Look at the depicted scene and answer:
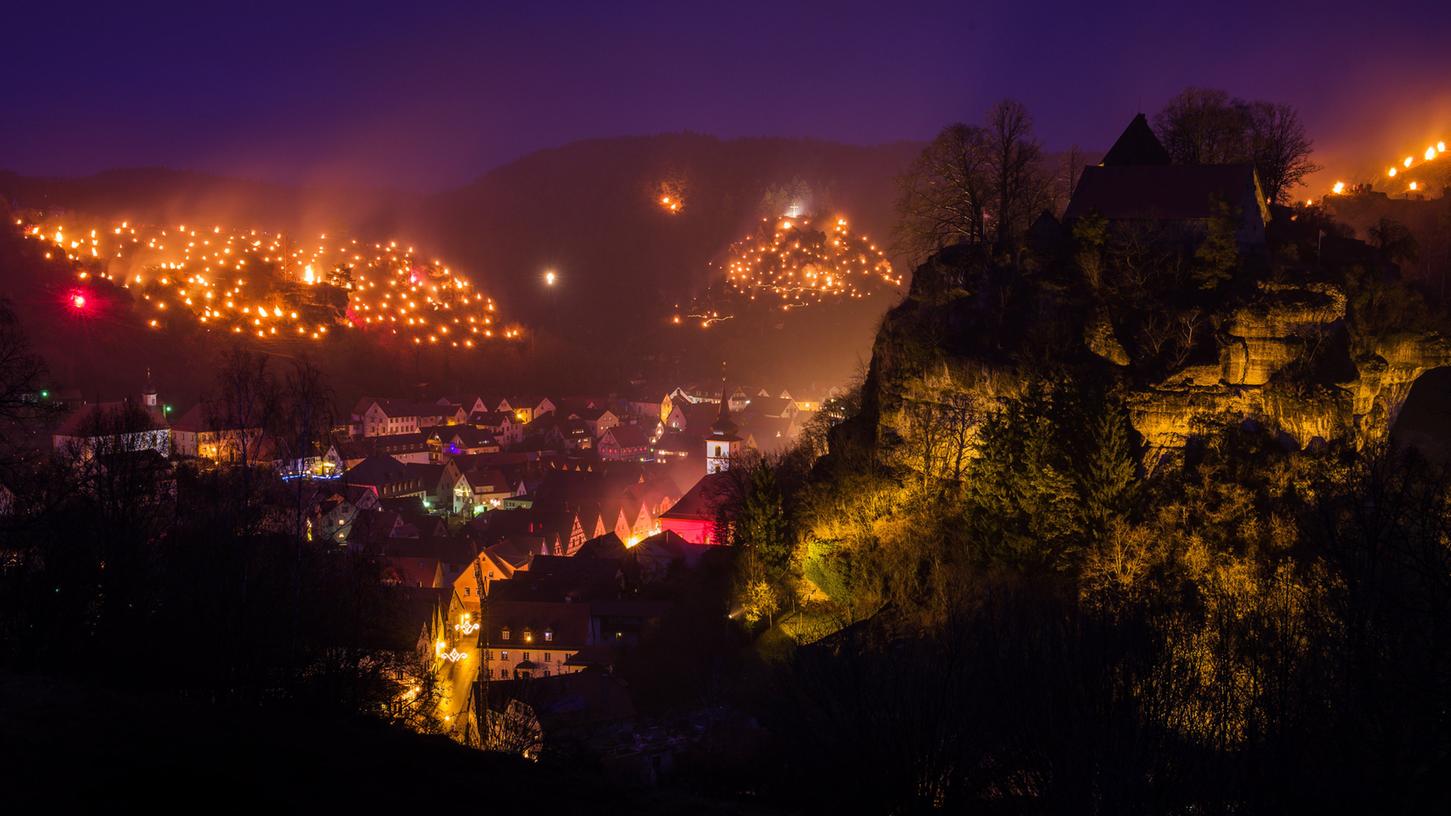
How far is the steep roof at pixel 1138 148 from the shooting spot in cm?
2806

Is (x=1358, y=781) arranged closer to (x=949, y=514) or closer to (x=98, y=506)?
(x=949, y=514)

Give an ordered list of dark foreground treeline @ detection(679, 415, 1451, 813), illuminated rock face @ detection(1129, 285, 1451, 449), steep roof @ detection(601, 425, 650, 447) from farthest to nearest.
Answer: steep roof @ detection(601, 425, 650, 447), illuminated rock face @ detection(1129, 285, 1451, 449), dark foreground treeline @ detection(679, 415, 1451, 813)

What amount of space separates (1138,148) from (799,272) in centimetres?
6764

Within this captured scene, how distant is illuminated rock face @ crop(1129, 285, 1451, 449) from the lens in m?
19.9

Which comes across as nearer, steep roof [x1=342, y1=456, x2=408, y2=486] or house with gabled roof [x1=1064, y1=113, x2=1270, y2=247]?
house with gabled roof [x1=1064, y1=113, x2=1270, y2=247]

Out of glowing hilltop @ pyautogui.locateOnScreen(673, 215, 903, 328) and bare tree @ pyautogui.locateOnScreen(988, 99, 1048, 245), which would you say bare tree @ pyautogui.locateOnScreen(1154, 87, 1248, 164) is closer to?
bare tree @ pyautogui.locateOnScreen(988, 99, 1048, 245)

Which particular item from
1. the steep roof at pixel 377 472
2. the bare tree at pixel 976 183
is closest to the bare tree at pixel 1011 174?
the bare tree at pixel 976 183

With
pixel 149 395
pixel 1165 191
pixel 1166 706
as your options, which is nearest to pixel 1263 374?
pixel 1165 191

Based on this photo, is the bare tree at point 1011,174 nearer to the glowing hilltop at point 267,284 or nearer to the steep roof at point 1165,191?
the steep roof at point 1165,191

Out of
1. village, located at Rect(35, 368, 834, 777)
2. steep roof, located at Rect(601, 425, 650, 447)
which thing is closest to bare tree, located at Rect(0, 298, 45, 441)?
village, located at Rect(35, 368, 834, 777)

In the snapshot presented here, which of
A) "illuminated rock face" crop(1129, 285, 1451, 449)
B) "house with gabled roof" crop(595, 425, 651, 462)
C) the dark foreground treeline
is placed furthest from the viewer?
"house with gabled roof" crop(595, 425, 651, 462)

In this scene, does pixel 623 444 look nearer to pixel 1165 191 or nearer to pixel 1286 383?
pixel 1165 191

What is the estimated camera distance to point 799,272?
9531 centimetres

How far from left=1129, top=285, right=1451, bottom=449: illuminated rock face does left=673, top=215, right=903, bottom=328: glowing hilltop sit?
69.8 metres
